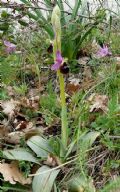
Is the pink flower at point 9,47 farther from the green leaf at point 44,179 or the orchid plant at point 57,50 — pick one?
the green leaf at point 44,179

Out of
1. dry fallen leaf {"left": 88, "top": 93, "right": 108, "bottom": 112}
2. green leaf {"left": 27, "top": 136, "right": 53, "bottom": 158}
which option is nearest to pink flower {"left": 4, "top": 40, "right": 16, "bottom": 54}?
dry fallen leaf {"left": 88, "top": 93, "right": 108, "bottom": 112}

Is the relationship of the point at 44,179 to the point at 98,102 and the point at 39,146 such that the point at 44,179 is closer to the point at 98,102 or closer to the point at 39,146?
the point at 39,146

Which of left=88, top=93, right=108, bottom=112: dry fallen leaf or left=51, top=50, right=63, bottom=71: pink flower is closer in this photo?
left=51, top=50, right=63, bottom=71: pink flower

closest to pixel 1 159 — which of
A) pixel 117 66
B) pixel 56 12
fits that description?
pixel 56 12

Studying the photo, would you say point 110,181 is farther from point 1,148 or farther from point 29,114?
point 29,114

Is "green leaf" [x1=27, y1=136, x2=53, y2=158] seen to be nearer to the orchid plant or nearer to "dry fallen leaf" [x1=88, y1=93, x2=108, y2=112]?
the orchid plant

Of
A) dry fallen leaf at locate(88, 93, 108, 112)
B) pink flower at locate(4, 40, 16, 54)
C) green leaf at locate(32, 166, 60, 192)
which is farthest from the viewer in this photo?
pink flower at locate(4, 40, 16, 54)
